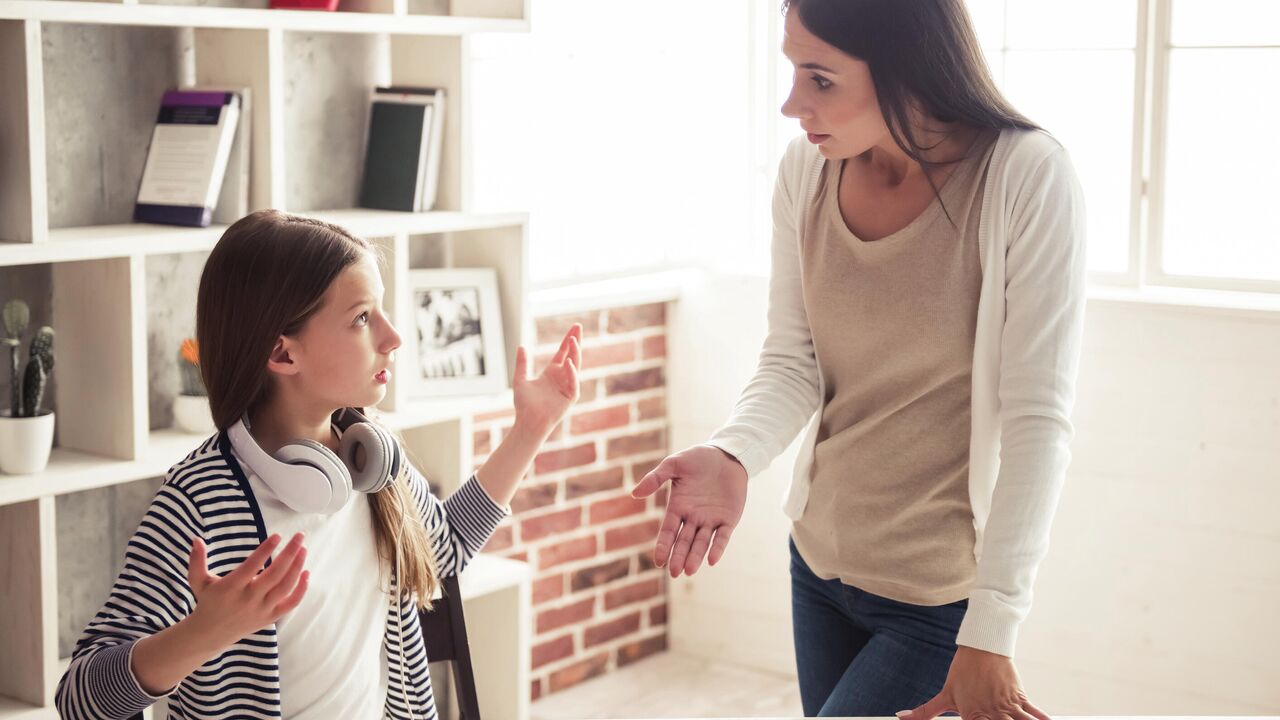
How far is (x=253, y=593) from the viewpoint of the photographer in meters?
1.34

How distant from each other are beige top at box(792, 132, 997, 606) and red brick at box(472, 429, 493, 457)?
6.15 feet

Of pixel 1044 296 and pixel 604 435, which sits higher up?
pixel 1044 296

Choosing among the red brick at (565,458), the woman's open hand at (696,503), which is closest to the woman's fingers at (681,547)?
the woman's open hand at (696,503)

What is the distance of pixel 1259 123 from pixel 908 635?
2.07 metres

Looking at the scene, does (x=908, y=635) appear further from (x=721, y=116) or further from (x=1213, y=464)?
(x=721, y=116)

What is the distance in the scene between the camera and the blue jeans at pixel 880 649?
5.69 feet

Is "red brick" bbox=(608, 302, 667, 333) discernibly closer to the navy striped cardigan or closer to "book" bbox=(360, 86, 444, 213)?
"book" bbox=(360, 86, 444, 213)

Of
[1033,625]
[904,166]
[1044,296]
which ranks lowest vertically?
[1033,625]

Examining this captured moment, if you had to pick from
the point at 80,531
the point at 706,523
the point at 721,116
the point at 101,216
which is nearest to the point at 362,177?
the point at 101,216

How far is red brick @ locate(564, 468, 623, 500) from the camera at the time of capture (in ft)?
12.8

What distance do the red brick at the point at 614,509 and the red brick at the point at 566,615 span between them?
232 millimetres

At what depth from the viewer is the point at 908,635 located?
5.76 feet

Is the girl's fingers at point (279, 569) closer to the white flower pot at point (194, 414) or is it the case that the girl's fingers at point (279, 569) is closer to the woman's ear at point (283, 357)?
the woman's ear at point (283, 357)

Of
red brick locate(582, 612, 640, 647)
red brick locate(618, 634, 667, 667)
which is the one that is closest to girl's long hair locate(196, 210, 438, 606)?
red brick locate(582, 612, 640, 647)
